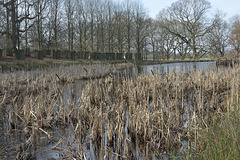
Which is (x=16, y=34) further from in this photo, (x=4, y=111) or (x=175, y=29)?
(x=175, y=29)

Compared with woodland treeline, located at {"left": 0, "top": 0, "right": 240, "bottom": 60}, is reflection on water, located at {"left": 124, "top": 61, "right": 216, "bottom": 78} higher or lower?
lower

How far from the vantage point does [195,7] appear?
108 ft

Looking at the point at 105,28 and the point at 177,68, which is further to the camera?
the point at 105,28

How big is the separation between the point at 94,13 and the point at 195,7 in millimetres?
15936

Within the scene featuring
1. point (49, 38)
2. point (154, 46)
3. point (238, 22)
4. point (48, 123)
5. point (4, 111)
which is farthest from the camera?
point (154, 46)

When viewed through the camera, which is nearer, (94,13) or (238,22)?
(94,13)

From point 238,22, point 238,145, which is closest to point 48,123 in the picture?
point 238,145

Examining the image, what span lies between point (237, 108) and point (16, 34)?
877 inches

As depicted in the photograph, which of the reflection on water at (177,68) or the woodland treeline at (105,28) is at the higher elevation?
the woodland treeline at (105,28)

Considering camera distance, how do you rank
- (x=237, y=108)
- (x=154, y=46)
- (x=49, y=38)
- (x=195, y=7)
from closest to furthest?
(x=237, y=108) < (x=49, y=38) < (x=195, y=7) < (x=154, y=46)

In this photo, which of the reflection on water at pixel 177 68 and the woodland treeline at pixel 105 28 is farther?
the woodland treeline at pixel 105 28

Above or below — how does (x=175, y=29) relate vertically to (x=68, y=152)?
above

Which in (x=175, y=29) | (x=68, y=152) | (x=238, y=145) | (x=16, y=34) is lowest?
(x=68, y=152)

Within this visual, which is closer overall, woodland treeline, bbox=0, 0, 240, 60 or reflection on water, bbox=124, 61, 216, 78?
reflection on water, bbox=124, 61, 216, 78
